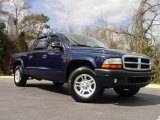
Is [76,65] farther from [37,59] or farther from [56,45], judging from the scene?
[37,59]

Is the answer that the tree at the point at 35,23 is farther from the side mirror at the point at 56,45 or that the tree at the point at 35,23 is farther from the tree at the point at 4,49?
the side mirror at the point at 56,45

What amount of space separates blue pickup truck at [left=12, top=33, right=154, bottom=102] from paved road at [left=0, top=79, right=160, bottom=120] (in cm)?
40

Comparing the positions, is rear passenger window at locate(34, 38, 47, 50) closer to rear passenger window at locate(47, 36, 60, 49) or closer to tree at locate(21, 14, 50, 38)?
rear passenger window at locate(47, 36, 60, 49)

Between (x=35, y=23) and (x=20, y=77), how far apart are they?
4450cm

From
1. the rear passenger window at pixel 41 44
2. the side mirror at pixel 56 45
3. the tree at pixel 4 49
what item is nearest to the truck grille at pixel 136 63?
Answer: the side mirror at pixel 56 45

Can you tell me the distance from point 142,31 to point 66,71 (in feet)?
61.2

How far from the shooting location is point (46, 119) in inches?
258

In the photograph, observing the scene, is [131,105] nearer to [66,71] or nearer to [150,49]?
[66,71]

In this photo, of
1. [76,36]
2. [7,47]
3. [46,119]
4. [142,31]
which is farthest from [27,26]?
[46,119]

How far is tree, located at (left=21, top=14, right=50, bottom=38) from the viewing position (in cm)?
5325

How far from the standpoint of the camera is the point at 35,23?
55.9 metres

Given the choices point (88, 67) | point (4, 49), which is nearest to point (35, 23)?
point (4, 49)

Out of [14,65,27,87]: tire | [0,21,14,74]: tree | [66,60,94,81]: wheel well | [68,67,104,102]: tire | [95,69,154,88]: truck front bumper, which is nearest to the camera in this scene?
[95,69,154,88]: truck front bumper

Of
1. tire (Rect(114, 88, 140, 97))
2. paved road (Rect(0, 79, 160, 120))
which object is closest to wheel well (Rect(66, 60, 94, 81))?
paved road (Rect(0, 79, 160, 120))
